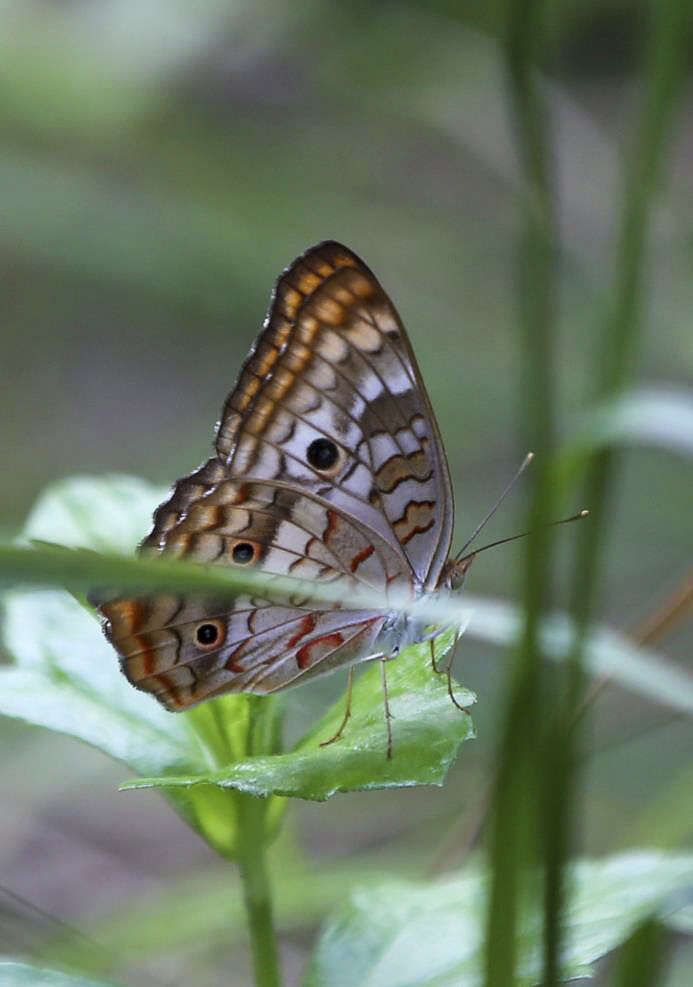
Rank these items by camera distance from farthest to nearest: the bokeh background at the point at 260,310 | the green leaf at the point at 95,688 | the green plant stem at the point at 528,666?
the bokeh background at the point at 260,310, the green leaf at the point at 95,688, the green plant stem at the point at 528,666

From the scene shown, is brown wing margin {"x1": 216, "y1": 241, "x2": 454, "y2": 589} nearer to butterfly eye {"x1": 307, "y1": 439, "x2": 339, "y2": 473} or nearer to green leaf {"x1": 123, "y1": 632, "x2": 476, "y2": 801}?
butterfly eye {"x1": 307, "y1": 439, "x2": 339, "y2": 473}

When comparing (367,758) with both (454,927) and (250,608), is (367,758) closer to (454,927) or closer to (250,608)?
(454,927)

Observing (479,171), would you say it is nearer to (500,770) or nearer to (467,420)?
(467,420)

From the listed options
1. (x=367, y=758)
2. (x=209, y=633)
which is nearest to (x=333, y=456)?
(x=209, y=633)

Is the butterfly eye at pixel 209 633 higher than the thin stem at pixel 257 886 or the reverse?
higher

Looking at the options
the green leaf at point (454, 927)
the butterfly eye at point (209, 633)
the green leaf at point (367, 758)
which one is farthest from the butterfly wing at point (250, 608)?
the green leaf at point (454, 927)

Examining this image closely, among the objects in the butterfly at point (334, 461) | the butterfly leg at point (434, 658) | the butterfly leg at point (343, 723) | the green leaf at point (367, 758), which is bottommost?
the green leaf at point (367, 758)

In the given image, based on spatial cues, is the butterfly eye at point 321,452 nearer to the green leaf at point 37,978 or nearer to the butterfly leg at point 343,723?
the butterfly leg at point 343,723

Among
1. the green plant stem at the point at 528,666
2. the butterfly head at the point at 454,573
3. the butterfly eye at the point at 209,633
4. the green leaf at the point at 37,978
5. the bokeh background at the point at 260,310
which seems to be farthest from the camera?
the bokeh background at the point at 260,310
